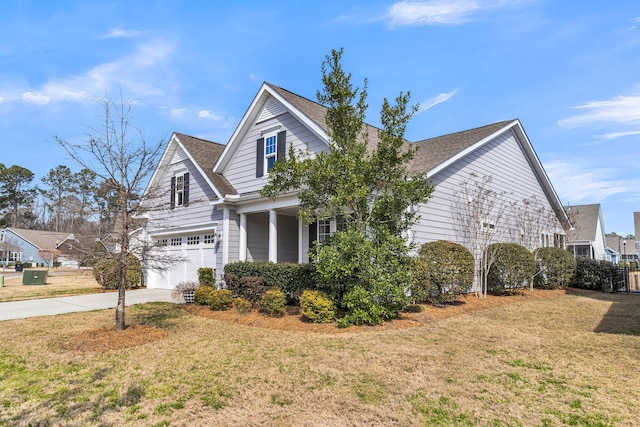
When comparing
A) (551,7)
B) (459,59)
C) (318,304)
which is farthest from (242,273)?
(551,7)

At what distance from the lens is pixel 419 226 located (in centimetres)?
1153

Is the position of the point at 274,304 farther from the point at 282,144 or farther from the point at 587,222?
the point at 587,222

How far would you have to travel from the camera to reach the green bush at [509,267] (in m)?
13.0

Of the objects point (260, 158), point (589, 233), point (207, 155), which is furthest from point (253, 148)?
point (589, 233)

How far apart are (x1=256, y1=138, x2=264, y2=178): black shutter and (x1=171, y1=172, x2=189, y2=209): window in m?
4.07

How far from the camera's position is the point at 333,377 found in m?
4.98

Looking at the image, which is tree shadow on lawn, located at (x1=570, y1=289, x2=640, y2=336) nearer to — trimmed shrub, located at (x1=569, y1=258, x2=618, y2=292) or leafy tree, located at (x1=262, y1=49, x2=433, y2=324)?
trimmed shrub, located at (x1=569, y1=258, x2=618, y2=292)

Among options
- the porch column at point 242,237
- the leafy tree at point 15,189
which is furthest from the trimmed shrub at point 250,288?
the leafy tree at point 15,189

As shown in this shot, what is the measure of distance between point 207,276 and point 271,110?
6704mm

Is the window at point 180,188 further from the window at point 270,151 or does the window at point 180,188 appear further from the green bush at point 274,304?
the green bush at point 274,304

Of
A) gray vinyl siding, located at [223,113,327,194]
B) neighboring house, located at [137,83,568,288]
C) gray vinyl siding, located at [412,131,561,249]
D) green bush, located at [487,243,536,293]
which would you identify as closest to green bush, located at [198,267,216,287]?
neighboring house, located at [137,83,568,288]

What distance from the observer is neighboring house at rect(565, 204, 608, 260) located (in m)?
27.5

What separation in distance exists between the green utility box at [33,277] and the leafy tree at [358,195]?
20432 mm

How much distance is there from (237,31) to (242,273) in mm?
7898
